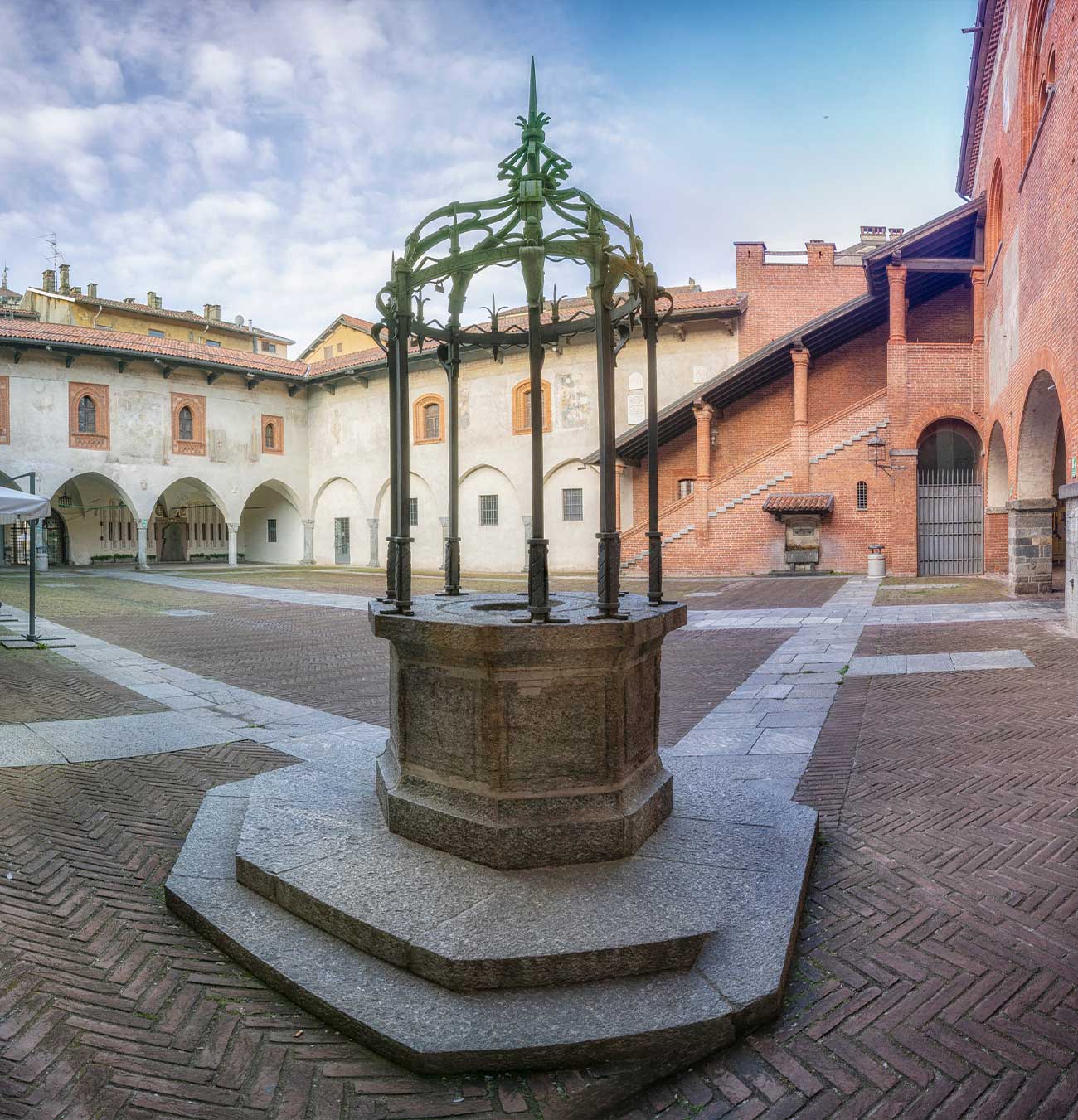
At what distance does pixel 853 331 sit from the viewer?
22922 mm

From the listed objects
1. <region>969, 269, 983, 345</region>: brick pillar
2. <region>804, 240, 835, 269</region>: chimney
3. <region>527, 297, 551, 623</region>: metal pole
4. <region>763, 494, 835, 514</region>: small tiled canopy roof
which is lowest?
<region>527, 297, 551, 623</region>: metal pole

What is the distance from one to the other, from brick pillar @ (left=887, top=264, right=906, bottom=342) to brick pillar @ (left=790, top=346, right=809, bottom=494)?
2.38 m

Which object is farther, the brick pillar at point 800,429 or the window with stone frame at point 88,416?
the window with stone frame at point 88,416

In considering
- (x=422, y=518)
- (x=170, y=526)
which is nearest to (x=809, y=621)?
(x=422, y=518)

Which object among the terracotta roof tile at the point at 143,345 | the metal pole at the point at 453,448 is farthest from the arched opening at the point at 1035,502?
the terracotta roof tile at the point at 143,345

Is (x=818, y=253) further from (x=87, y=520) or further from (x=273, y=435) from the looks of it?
(x=87, y=520)

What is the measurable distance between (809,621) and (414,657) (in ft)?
31.8

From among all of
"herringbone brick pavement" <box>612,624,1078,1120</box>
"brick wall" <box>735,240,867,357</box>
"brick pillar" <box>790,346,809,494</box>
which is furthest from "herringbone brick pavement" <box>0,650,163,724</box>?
"brick wall" <box>735,240,867,357</box>

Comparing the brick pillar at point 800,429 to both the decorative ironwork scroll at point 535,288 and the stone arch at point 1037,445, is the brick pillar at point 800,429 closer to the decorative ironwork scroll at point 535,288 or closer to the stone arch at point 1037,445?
the stone arch at point 1037,445

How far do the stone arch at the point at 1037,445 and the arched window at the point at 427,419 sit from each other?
63.1 ft

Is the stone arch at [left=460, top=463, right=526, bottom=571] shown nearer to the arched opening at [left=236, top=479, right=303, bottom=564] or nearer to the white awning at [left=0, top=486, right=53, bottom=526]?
the arched opening at [left=236, top=479, right=303, bottom=564]

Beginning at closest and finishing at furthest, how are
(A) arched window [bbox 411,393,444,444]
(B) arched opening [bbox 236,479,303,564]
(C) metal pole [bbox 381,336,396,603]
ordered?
(C) metal pole [bbox 381,336,396,603] → (A) arched window [bbox 411,393,444,444] → (B) arched opening [bbox 236,479,303,564]

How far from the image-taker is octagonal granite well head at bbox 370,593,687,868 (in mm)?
3098

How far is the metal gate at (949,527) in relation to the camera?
20344 millimetres
